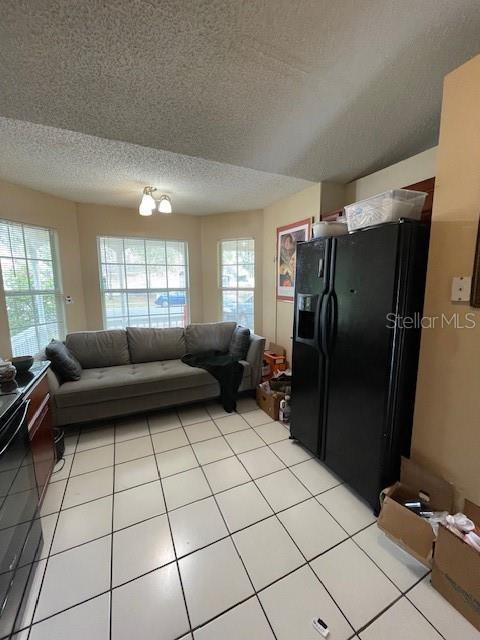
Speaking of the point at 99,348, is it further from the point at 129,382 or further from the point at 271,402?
the point at 271,402

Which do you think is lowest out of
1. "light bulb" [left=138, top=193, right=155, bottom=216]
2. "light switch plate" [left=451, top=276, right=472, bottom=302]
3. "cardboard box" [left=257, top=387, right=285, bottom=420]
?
"cardboard box" [left=257, top=387, right=285, bottom=420]

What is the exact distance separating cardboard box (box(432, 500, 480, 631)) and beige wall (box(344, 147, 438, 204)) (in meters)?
2.31

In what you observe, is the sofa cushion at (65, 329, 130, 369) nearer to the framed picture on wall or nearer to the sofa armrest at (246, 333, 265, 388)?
the sofa armrest at (246, 333, 265, 388)

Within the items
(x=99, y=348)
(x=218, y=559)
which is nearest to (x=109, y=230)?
(x=99, y=348)

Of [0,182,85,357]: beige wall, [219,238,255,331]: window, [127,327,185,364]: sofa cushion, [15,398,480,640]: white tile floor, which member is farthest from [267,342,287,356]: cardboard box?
[0,182,85,357]: beige wall

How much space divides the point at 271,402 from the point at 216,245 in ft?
8.97

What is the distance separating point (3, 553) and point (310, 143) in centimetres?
284

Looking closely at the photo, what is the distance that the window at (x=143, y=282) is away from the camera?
13.2 feet

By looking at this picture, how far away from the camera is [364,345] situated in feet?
5.24

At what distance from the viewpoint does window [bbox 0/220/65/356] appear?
2873 millimetres

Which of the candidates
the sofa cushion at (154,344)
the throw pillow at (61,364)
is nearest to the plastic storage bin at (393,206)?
the sofa cushion at (154,344)

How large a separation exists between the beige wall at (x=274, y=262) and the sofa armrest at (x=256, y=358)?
0.57m

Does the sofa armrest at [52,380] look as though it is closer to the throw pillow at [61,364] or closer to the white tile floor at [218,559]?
the throw pillow at [61,364]

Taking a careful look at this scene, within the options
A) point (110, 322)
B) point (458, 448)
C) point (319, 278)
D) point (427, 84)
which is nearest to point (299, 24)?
point (427, 84)
